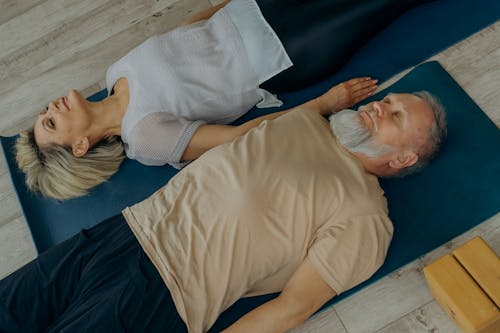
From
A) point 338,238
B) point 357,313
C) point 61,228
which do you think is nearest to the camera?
point 338,238

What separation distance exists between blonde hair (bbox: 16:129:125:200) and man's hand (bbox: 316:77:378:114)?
32.2 inches

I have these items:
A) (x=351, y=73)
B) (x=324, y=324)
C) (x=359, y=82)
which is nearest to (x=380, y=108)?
(x=359, y=82)

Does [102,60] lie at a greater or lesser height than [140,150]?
greater

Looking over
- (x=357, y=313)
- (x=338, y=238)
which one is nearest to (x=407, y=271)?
(x=357, y=313)

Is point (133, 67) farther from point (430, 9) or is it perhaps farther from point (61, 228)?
point (430, 9)

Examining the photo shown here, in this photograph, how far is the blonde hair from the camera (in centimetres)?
182

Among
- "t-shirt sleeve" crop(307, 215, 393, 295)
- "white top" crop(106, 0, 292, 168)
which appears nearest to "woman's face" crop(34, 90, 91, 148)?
"white top" crop(106, 0, 292, 168)

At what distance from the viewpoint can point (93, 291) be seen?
4.85 ft

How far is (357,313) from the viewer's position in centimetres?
164

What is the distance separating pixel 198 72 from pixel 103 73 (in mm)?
818

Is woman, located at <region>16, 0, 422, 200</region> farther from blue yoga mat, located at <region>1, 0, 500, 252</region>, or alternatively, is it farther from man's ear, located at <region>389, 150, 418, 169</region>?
man's ear, located at <region>389, 150, 418, 169</region>

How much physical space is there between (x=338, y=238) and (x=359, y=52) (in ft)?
3.10

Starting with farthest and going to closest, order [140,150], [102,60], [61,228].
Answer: [102,60] < [61,228] < [140,150]

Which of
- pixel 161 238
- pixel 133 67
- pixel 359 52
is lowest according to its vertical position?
pixel 161 238
